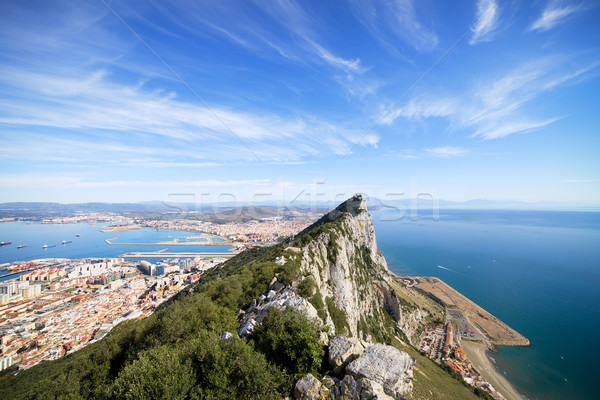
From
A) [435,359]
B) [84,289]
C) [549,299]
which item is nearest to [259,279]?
[435,359]

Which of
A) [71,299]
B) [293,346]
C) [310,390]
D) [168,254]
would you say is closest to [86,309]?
[71,299]

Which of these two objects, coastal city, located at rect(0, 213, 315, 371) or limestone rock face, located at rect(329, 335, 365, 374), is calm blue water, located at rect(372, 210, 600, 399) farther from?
coastal city, located at rect(0, 213, 315, 371)

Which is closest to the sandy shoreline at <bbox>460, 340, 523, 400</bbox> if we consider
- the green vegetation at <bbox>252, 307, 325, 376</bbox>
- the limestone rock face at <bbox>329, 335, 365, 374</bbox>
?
the limestone rock face at <bbox>329, 335, 365, 374</bbox>

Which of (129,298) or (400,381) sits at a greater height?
(400,381)

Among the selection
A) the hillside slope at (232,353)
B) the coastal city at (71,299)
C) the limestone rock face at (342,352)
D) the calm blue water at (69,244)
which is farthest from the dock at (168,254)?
the limestone rock face at (342,352)

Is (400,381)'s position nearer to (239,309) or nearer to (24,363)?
(239,309)
